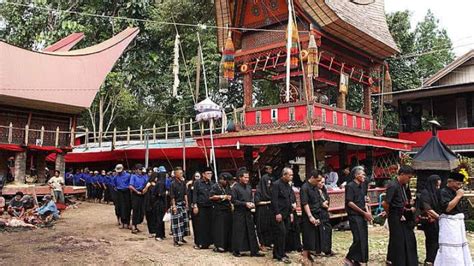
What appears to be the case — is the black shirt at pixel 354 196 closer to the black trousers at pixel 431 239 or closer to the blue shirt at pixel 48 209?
the black trousers at pixel 431 239

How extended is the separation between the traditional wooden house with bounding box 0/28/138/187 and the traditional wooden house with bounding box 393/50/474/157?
1397cm

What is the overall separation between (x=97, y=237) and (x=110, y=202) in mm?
9758

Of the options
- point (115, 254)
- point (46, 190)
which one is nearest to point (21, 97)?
point (46, 190)

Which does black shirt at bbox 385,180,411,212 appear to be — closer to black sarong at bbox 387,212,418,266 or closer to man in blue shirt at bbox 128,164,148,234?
black sarong at bbox 387,212,418,266

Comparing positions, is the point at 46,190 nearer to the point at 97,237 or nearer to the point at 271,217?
the point at 97,237

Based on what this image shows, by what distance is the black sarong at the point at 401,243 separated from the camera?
20.9 ft

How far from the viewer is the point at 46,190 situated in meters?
16.0

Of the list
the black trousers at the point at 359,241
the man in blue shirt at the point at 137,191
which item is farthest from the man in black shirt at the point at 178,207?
the black trousers at the point at 359,241

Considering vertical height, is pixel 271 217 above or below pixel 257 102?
below

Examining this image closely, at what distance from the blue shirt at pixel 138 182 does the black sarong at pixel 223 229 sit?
2743 millimetres

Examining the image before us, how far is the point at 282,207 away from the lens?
7688 millimetres

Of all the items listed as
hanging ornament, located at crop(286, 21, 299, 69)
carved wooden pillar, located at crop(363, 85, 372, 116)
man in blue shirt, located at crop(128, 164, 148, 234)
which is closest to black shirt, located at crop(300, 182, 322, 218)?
man in blue shirt, located at crop(128, 164, 148, 234)

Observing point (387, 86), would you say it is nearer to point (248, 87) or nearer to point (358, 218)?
point (248, 87)

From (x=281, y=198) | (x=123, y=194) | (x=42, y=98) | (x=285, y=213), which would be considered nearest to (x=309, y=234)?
(x=285, y=213)
